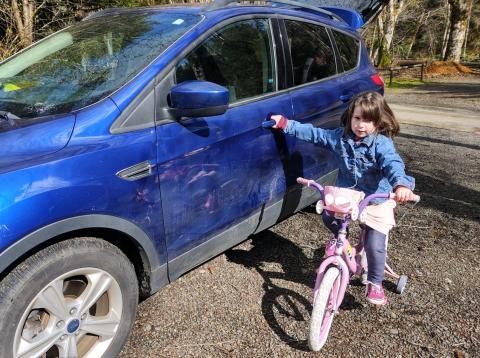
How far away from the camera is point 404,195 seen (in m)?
2.33

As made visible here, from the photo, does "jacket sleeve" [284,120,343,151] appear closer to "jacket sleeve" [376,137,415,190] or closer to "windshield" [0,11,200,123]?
"jacket sleeve" [376,137,415,190]

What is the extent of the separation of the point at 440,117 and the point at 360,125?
832 centimetres

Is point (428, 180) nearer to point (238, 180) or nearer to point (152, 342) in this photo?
point (238, 180)

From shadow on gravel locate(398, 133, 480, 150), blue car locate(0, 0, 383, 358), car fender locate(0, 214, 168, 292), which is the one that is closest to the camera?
car fender locate(0, 214, 168, 292)

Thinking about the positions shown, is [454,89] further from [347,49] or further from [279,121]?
[279,121]

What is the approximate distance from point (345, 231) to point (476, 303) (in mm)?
1163

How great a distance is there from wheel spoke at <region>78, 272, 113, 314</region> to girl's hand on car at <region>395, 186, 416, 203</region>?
5.02ft

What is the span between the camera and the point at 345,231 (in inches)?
101

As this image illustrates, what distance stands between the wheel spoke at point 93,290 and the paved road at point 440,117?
8020 mm

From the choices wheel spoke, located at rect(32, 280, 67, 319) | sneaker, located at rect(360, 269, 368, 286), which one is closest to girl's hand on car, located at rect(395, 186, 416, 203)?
sneaker, located at rect(360, 269, 368, 286)

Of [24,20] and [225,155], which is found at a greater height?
[24,20]

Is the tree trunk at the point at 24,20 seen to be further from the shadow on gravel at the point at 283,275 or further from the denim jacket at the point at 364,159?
the denim jacket at the point at 364,159

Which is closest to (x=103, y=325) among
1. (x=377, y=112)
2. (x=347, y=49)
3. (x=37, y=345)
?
(x=37, y=345)

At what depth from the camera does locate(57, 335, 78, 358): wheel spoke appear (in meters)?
2.06
